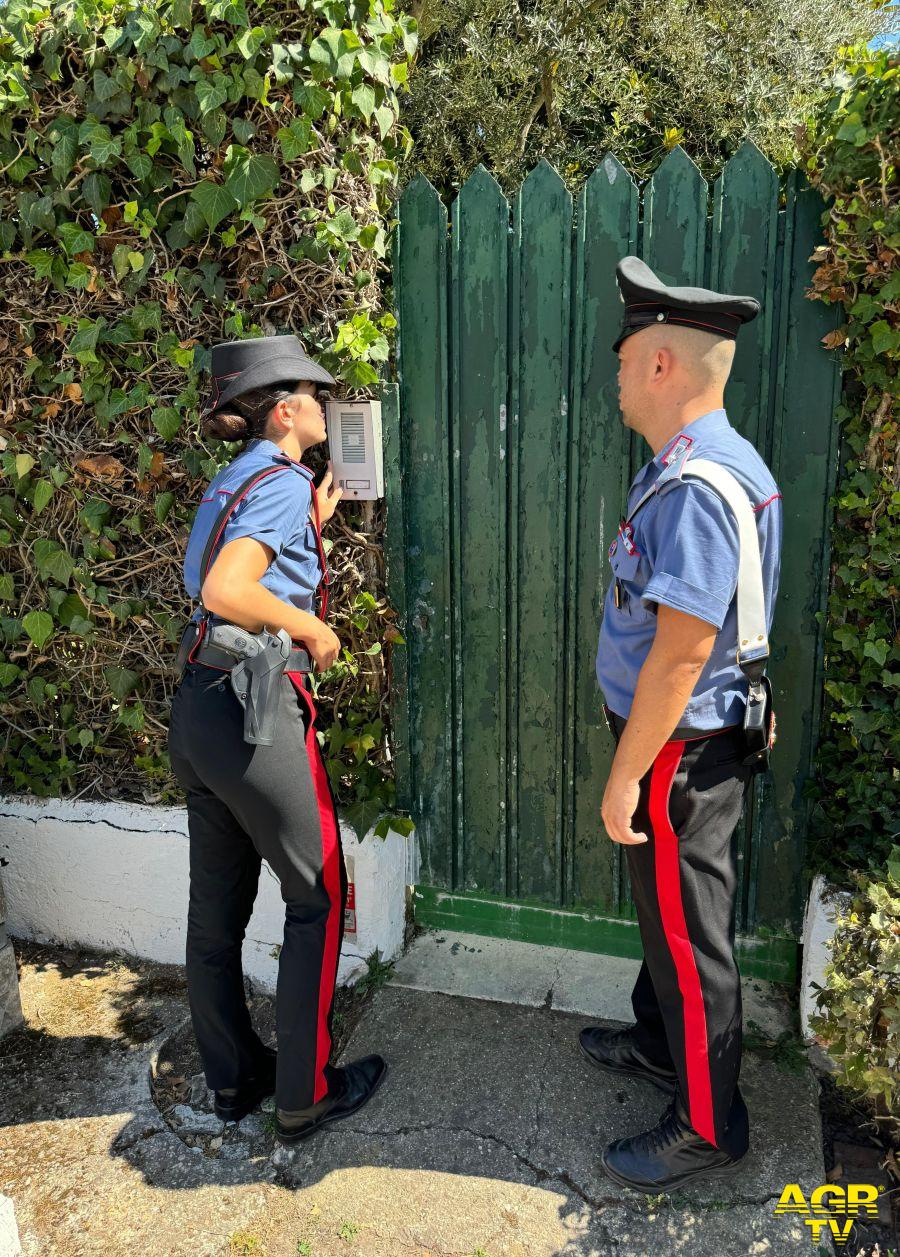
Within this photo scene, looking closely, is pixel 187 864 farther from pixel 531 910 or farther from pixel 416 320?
pixel 416 320

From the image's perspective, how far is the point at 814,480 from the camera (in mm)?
2672

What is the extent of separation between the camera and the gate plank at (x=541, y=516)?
2818 millimetres

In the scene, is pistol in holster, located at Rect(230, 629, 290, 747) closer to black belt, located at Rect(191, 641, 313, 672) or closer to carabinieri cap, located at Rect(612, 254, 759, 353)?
black belt, located at Rect(191, 641, 313, 672)

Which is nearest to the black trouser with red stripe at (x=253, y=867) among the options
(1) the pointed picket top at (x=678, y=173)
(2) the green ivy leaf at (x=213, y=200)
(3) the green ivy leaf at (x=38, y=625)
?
(3) the green ivy leaf at (x=38, y=625)

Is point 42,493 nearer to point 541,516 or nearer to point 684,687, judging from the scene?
point 541,516

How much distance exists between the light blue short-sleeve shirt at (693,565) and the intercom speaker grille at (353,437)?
968 millimetres

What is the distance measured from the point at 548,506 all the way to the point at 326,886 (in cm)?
137

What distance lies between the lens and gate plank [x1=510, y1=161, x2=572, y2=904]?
9.25ft

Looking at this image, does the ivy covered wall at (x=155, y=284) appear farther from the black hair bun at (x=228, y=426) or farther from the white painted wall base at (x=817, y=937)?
the white painted wall base at (x=817, y=937)

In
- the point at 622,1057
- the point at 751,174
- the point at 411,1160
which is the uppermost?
the point at 751,174

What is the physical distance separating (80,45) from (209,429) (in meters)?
1.31

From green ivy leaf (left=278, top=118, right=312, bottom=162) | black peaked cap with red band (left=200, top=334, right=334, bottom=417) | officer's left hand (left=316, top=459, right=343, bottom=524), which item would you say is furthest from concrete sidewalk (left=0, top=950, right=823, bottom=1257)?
green ivy leaf (left=278, top=118, right=312, bottom=162)

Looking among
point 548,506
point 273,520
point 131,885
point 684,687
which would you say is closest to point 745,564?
point 684,687

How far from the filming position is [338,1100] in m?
2.64
